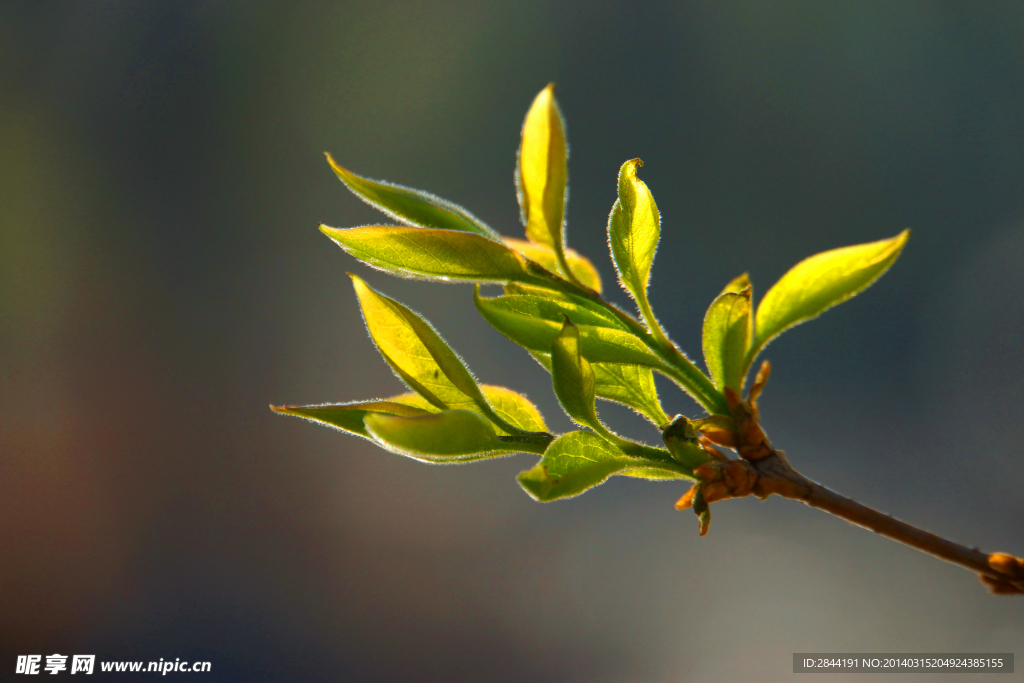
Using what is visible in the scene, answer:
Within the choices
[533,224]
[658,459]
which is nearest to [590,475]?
[658,459]

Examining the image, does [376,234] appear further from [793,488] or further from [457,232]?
[793,488]

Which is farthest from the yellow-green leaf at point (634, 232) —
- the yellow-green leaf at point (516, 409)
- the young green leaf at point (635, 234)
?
the yellow-green leaf at point (516, 409)

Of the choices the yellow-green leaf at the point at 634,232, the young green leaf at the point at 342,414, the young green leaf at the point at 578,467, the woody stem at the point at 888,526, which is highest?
the yellow-green leaf at the point at 634,232

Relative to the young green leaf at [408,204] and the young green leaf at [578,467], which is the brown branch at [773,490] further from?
the young green leaf at [408,204]

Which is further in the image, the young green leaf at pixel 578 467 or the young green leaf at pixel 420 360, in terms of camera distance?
the young green leaf at pixel 420 360

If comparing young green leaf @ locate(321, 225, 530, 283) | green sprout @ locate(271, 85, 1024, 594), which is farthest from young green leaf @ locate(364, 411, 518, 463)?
young green leaf @ locate(321, 225, 530, 283)
